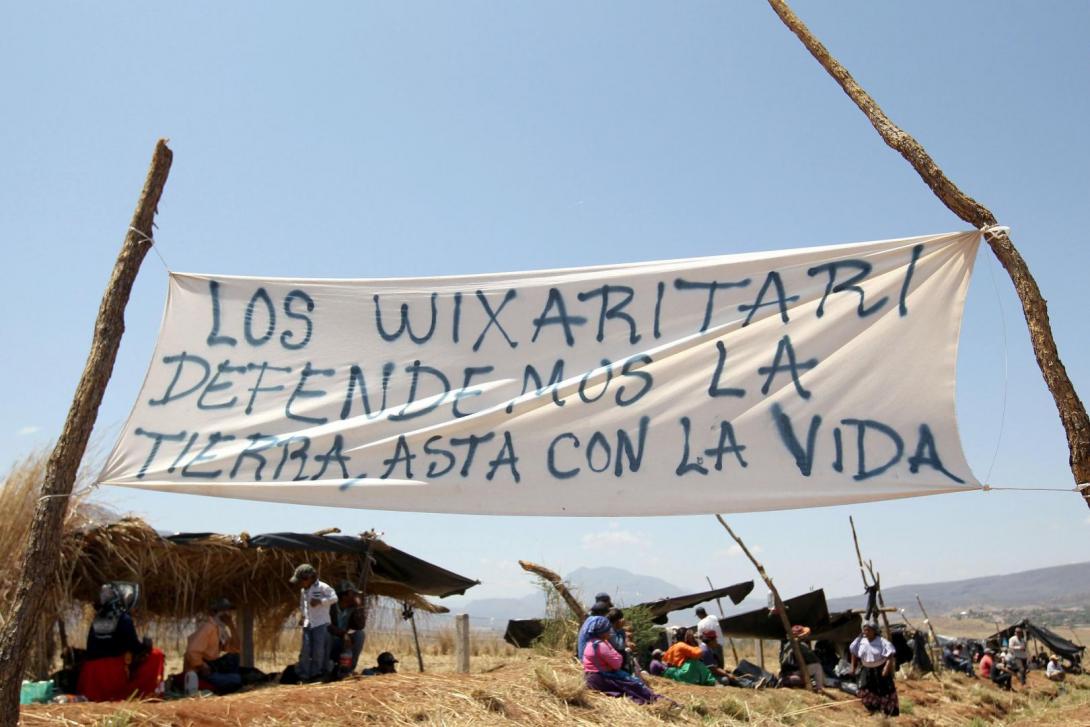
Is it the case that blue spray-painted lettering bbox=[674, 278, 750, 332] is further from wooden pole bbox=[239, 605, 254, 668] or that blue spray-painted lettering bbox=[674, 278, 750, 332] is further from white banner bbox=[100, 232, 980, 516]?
wooden pole bbox=[239, 605, 254, 668]

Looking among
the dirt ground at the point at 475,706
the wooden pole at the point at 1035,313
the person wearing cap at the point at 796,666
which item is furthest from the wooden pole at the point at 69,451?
the person wearing cap at the point at 796,666

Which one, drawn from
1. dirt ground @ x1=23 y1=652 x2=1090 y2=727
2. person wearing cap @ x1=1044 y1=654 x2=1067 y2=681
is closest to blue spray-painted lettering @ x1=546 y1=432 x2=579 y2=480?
dirt ground @ x1=23 y1=652 x2=1090 y2=727

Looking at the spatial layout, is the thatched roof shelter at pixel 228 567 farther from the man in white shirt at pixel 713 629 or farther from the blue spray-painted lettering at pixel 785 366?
the blue spray-painted lettering at pixel 785 366

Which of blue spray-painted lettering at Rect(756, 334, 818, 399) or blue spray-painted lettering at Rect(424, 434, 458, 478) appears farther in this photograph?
blue spray-painted lettering at Rect(424, 434, 458, 478)

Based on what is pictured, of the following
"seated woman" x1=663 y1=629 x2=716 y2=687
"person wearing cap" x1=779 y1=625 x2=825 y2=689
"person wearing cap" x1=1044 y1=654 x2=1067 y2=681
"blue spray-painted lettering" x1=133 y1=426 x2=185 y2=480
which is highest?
"blue spray-painted lettering" x1=133 y1=426 x2=185 y2=480

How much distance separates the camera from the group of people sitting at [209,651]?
898cm

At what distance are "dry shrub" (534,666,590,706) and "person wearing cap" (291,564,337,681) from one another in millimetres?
2412

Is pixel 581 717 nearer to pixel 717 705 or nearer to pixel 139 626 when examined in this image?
pixel 717 705

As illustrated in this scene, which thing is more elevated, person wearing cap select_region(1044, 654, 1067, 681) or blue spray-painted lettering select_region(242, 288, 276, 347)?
blue spray-painted lettering select_region(242, 288, 276, 347)

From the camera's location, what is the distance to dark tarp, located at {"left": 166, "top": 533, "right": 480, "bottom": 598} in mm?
11898

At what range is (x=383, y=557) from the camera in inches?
531

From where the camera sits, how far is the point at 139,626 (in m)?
12.7

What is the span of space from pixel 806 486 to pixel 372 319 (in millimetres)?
2566

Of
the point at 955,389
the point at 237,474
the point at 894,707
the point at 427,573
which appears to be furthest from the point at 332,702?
the point at 894,707
